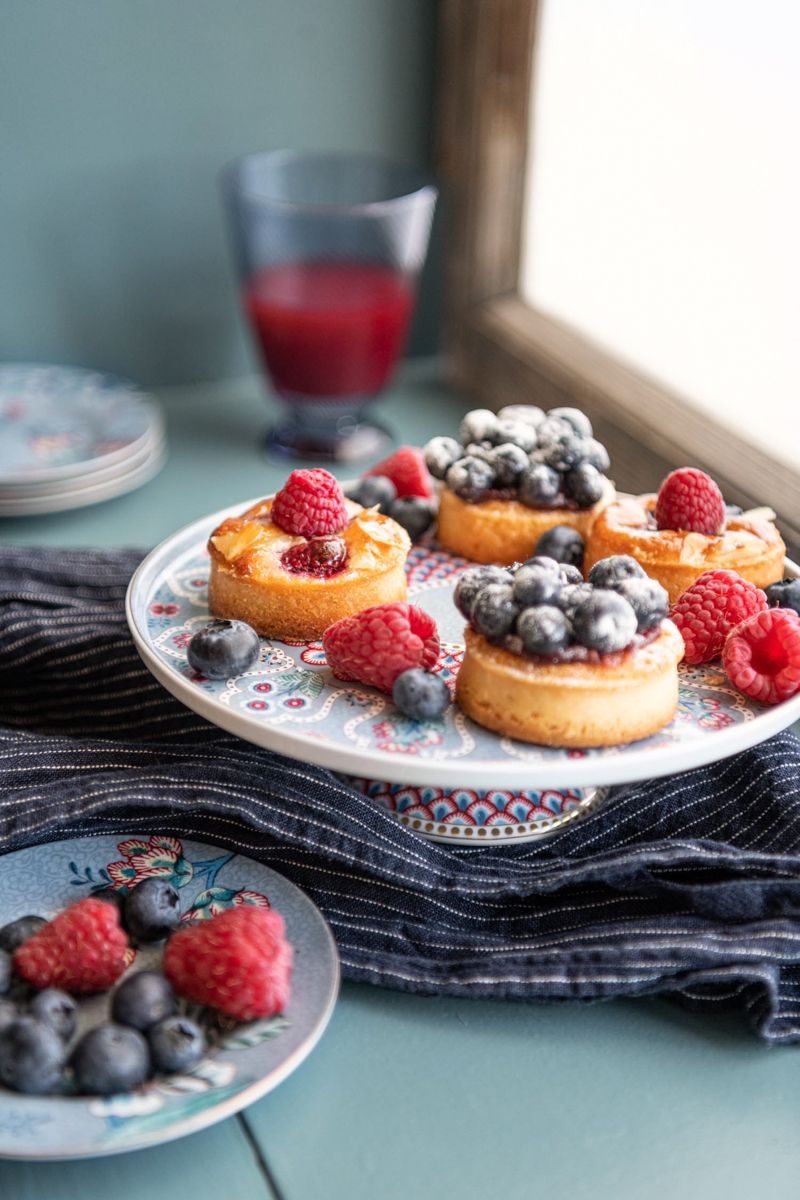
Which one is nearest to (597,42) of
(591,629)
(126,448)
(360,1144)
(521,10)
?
(521,10)

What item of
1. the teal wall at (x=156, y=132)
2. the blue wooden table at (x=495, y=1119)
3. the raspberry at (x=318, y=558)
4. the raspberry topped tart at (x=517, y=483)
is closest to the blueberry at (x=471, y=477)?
the raspberry topped tart at (x=517, y=483)

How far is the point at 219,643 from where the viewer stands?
111 cm

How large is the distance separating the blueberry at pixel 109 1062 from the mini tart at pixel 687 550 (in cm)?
64

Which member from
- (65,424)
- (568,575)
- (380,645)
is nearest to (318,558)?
(380,645)

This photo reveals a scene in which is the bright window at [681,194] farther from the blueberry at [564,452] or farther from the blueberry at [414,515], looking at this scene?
the blueberry at [414,515]

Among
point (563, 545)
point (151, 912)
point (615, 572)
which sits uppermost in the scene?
Answer: point (615, 572)

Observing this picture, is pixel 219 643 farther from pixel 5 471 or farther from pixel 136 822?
pixel 5 471

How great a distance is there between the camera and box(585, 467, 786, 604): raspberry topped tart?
1.25 m

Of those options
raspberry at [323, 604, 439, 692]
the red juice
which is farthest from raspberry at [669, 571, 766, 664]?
the red juice

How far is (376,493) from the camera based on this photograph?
1.46 m

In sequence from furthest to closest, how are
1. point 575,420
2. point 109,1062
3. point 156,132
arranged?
1. point 156,132
2. point 575,420
3. point 109,1062

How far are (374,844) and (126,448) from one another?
3.19 feet

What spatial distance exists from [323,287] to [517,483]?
0.77 metres

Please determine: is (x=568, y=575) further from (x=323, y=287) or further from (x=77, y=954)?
(x=323, y=287)
